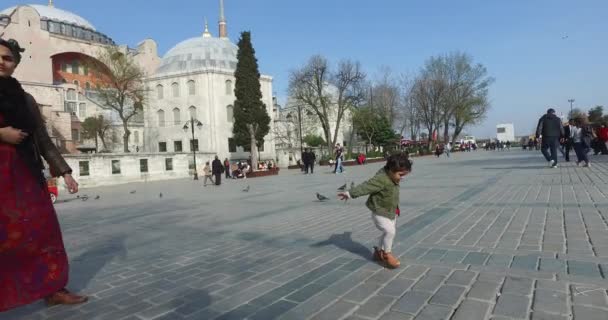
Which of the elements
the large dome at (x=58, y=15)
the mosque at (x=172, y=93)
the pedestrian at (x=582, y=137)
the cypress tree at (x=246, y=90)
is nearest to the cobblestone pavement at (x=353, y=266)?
the pedestrian at (x=582, y=137)

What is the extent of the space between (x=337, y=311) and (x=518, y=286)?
5.08 feet

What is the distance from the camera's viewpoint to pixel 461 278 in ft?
11.6

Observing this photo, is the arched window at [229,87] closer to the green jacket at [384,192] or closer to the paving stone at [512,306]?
the green jacket at [384,192]

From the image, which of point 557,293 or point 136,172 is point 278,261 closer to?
point 557,293

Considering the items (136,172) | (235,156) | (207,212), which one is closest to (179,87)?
(235,156)

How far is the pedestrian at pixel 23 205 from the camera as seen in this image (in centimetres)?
270

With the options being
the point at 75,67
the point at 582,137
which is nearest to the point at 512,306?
the point at 582,137

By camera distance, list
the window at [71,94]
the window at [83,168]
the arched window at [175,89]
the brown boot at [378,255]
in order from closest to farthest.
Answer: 1. the brown boot at [378,255]
2. the window at [83,168]
3. the arched window at [175,89]
4. the window at [71,94]

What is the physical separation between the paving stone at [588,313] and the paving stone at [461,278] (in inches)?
32.3

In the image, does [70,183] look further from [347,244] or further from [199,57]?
[199,57]

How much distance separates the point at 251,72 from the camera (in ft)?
147

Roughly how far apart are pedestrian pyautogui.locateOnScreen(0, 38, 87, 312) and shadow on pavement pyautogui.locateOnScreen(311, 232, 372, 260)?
9.88 feet

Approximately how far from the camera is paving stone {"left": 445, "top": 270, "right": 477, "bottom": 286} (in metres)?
3.42

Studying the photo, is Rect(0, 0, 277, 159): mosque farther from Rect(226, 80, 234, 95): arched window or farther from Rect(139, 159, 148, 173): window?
Rect(139, 159, 148, 173): window
